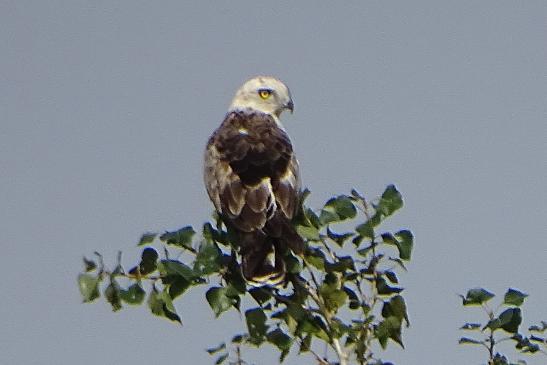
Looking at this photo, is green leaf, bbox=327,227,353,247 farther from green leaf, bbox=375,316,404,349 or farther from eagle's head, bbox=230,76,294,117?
eagle's head, bbox=230,76,294,117

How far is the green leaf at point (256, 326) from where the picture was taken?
7.59 meters

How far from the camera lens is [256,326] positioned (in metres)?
7.61

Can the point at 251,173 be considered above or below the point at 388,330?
above

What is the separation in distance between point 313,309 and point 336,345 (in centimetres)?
46

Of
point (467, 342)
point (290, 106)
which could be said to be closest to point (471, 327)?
point (467, 342)

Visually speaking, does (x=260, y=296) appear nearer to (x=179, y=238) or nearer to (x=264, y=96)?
(x=179, y=238)

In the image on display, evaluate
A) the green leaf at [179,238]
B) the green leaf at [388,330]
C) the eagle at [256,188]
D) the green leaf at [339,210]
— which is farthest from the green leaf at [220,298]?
the green leaf at [388,330]

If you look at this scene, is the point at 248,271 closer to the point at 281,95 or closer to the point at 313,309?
the point at 313,309

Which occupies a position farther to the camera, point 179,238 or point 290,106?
point 290,106

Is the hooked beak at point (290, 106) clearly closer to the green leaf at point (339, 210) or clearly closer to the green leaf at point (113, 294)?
the green leaf at point (339, 210)

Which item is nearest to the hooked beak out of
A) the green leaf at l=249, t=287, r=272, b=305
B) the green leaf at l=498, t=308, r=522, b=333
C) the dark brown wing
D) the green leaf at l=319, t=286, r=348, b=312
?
the dark brown wing

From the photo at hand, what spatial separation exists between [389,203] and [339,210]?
1.11 feet

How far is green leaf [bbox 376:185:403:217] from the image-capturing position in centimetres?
773

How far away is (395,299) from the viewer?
7742 mm
